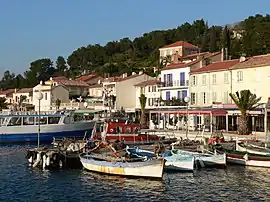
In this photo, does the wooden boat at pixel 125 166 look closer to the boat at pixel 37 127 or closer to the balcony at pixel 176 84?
the boat at pixel 37 127

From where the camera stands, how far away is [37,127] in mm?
62531

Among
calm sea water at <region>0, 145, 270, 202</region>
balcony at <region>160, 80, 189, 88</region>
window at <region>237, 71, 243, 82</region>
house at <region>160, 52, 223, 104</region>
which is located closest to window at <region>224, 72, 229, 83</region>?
window at <region>237, 71, 243, 82</region>

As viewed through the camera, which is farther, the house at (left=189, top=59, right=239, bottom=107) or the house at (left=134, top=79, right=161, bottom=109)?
the house at (left=134, top=79, right=161, bottom=109)

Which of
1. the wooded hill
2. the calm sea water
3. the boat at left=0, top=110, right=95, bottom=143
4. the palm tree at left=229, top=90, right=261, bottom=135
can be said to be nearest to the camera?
the calm sea water

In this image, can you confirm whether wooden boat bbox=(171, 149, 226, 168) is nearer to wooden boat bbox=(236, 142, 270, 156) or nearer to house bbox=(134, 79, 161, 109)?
wooden boat bbox=(236, 142, 270, 156)

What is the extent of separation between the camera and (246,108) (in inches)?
2014

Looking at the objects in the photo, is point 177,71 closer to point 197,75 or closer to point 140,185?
point 197,75

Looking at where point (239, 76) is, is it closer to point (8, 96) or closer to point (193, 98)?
point (193, 98)

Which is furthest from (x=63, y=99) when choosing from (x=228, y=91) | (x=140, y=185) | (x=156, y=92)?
(x=140, y=185)

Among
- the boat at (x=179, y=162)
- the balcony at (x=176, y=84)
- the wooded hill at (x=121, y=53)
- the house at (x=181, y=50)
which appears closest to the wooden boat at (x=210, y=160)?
the boat at (x=179, y=162)

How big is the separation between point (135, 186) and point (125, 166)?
2.68 m

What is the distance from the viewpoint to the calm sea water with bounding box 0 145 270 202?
2647 centimetres

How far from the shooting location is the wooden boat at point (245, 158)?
118ft

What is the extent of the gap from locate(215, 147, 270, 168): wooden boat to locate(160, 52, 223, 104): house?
30.0 metres
